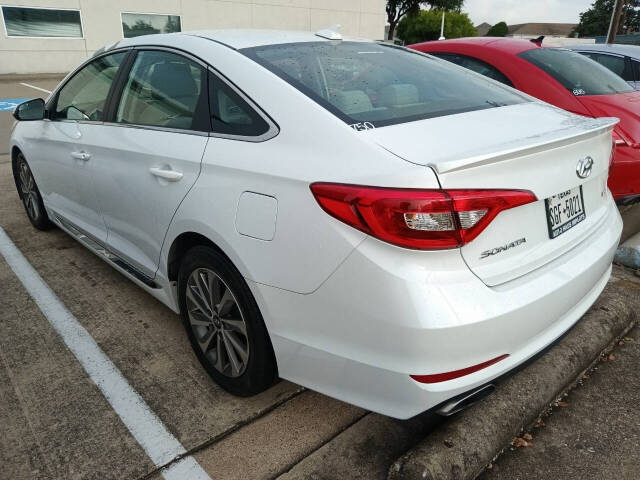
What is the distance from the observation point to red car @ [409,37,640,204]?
13.6 feet

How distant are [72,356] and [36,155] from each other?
1924 mm

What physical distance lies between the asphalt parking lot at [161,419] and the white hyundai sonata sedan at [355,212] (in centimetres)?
21

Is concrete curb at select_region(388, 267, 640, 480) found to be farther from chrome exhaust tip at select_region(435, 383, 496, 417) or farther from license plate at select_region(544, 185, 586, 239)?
license plate at select_region(544, 185, 586, 239)

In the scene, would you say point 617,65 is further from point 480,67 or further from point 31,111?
point 31,111

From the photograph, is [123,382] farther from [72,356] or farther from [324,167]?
[324,167]

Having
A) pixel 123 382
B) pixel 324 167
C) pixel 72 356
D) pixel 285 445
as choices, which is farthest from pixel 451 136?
pixel 72 356

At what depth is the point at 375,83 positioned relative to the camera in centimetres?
234

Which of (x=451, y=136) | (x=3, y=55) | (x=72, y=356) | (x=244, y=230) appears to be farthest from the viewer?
(x=3, y=55)

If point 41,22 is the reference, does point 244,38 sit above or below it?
below

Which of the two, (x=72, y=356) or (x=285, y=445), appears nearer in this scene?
(x=285, y=445)

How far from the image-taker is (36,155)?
3992 millimetres

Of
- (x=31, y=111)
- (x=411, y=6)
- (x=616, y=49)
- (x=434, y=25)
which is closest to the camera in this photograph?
(x=31, y=111)

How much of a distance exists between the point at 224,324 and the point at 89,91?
2022 millimetres

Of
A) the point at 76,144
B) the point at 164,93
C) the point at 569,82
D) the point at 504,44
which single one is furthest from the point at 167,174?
the point at 504,44
